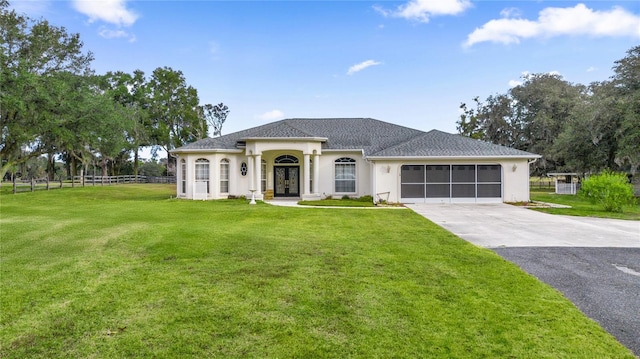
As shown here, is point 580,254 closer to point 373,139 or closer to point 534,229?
point 534,229

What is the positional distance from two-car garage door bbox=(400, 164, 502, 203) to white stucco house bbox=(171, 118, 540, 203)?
0.16ft

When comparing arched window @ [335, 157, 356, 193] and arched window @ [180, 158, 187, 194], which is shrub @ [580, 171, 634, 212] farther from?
arched window @ [180, 158, 187, 194]

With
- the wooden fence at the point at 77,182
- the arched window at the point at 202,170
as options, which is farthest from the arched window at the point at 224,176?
the wooden fence at the point at 77,182

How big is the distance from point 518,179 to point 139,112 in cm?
3891

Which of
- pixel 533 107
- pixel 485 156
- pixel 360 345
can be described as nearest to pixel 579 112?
pixel 533 107

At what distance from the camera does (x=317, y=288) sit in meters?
4.86

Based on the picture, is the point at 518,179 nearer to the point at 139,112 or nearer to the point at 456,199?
the point at 456,199

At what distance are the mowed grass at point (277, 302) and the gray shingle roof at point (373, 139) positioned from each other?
10.8 metres

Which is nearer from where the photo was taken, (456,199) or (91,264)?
(91,264)

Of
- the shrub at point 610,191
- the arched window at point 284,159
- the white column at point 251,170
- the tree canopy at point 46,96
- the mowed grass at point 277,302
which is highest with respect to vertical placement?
the tree canopy at point 46,96

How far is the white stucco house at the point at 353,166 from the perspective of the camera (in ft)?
58.8

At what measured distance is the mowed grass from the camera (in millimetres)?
3342

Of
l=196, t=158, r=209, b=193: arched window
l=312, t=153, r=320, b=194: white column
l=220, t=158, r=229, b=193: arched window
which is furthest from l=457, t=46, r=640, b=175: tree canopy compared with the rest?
l=196, t=158, r=209, b=193: arched window

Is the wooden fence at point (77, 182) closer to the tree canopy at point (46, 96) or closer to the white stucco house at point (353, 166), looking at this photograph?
the tree canopy at point (46, 96)
